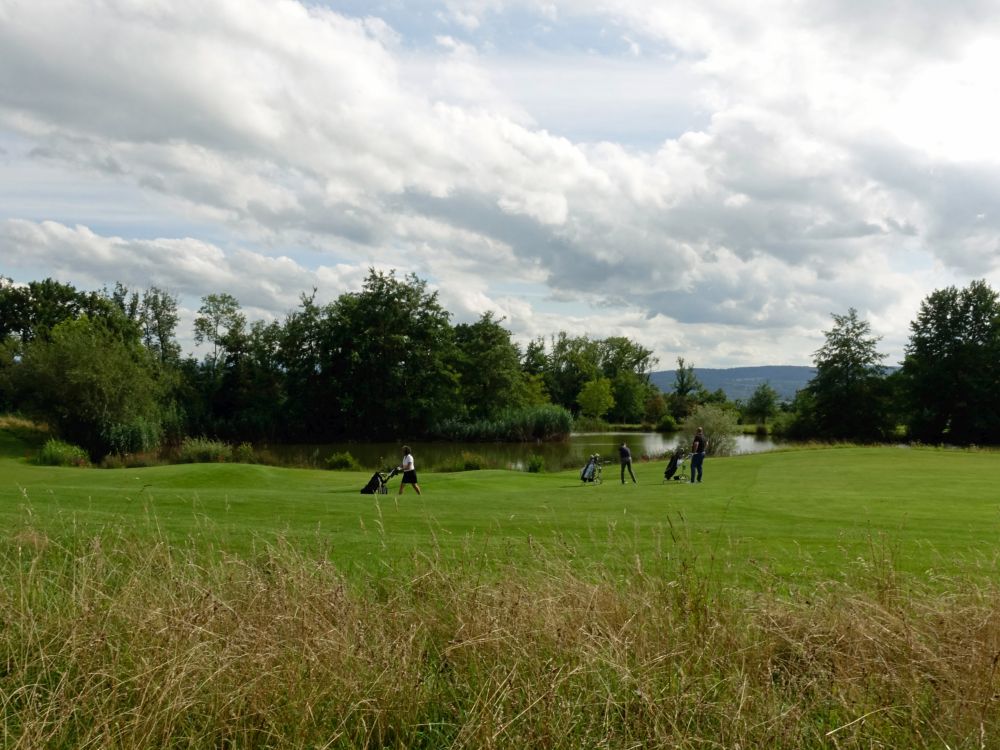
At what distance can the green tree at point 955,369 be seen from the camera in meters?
67.1

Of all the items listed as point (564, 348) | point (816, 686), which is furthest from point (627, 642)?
point (564, 348)

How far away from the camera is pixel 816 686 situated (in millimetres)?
5324

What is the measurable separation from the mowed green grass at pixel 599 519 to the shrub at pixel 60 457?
9339 millimetres

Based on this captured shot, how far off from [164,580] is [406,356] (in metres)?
67.6

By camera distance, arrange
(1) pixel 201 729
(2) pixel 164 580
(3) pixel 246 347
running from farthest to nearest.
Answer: (3) pixel 246 347, (2) pixel 164 580, (1) pixel 201 729

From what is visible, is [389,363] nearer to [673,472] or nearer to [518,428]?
[518,428]

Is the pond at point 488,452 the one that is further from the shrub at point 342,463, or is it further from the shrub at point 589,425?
the shrub at point 589,425

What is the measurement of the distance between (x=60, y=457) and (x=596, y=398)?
71.3 meters

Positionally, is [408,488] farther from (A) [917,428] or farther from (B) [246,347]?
(A) [917,428]

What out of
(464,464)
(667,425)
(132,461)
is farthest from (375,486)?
(667,425)

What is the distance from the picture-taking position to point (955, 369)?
2739 inches

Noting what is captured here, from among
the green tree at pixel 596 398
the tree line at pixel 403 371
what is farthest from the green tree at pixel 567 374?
the tree line at pixel 403 371

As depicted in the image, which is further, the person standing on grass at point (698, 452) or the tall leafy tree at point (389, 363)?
the tall leafy tree at point (389, 363)

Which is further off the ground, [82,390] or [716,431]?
[82,390]
